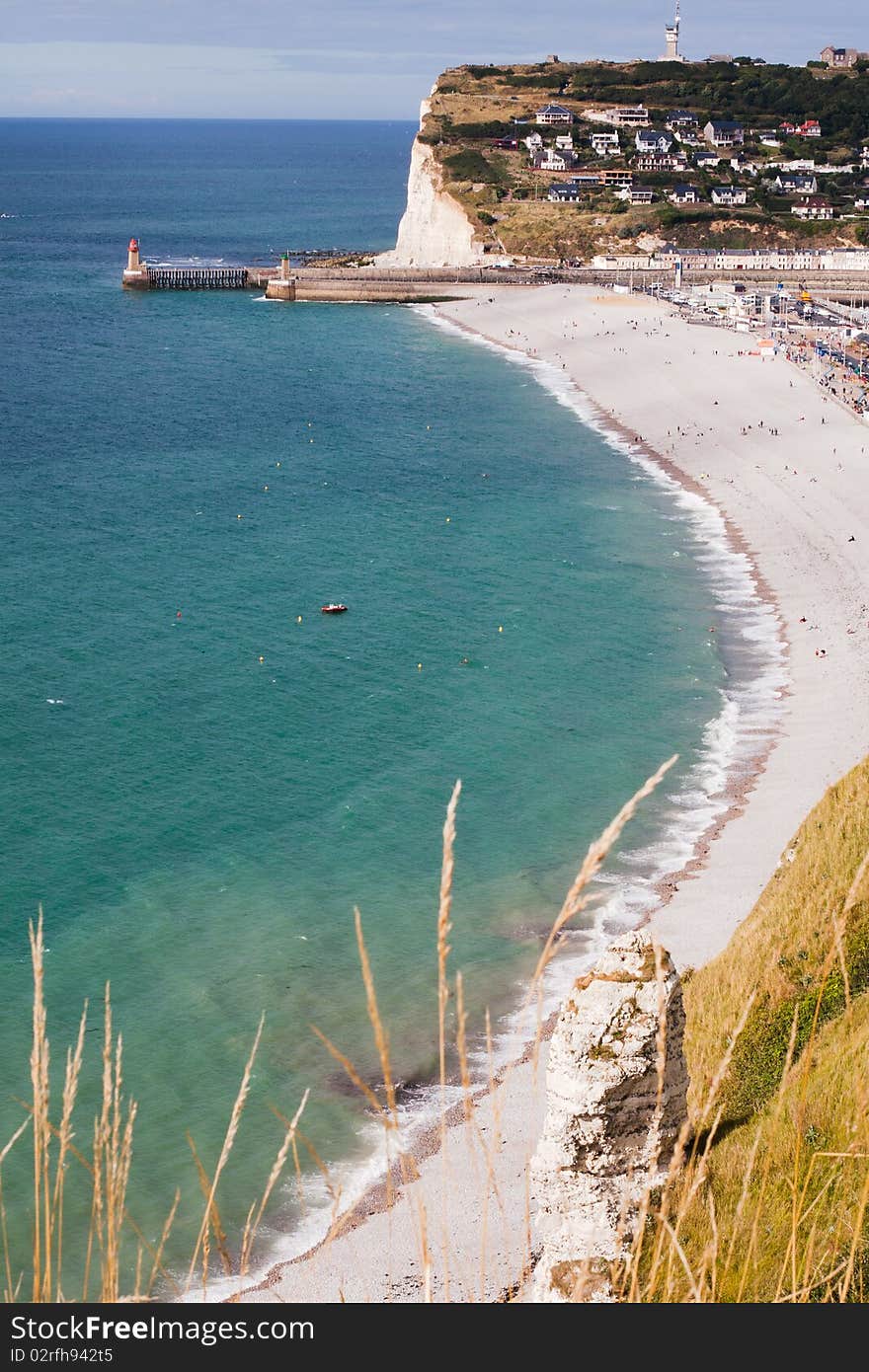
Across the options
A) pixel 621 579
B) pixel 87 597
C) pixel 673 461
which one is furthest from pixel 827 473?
pixel 87 597

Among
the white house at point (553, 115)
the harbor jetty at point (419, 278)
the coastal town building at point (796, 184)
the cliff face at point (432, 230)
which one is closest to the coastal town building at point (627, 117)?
the white house at point (553, 115)

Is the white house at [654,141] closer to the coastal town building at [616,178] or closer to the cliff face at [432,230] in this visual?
the coastal town building at [616,178]

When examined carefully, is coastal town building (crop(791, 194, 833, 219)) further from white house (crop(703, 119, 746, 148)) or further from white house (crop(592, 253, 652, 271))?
white house (crop(703, 119, 746, 148))

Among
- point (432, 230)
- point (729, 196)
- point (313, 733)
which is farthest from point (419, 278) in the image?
point (313, 733)

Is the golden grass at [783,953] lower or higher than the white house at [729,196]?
lower

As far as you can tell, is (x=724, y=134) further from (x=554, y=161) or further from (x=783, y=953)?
(x=783, y=953)
